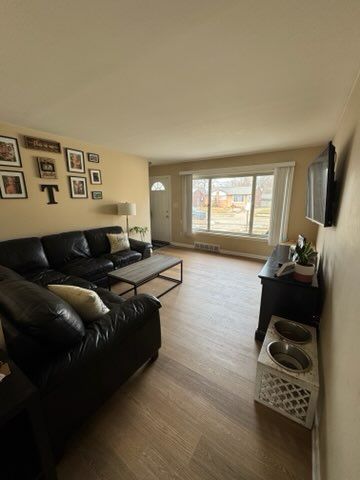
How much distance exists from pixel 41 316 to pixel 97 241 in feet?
8.75

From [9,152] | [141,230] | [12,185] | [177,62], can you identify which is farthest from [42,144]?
[177,62]

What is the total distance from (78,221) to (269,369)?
351cm

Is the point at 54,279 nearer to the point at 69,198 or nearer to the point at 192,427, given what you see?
the point at 69,198

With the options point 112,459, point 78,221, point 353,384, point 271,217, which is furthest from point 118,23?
point 271,217

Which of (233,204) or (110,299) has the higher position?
(233,204)

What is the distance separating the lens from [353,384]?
29.6 inches

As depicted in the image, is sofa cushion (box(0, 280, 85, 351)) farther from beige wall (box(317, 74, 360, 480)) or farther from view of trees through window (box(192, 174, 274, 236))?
view of trees through window (box(192, 174, 274, 236))

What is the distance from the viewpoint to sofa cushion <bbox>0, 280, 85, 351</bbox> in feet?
3.23

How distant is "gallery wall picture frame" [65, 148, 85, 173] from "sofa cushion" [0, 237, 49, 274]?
1.33 meters

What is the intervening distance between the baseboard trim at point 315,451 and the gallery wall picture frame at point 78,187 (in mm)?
3967

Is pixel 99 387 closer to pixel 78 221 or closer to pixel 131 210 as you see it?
pixel 78 221

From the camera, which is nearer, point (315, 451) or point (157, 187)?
point (315, 451)

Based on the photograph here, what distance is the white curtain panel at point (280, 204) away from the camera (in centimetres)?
392

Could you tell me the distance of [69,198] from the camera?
335 centimetres
